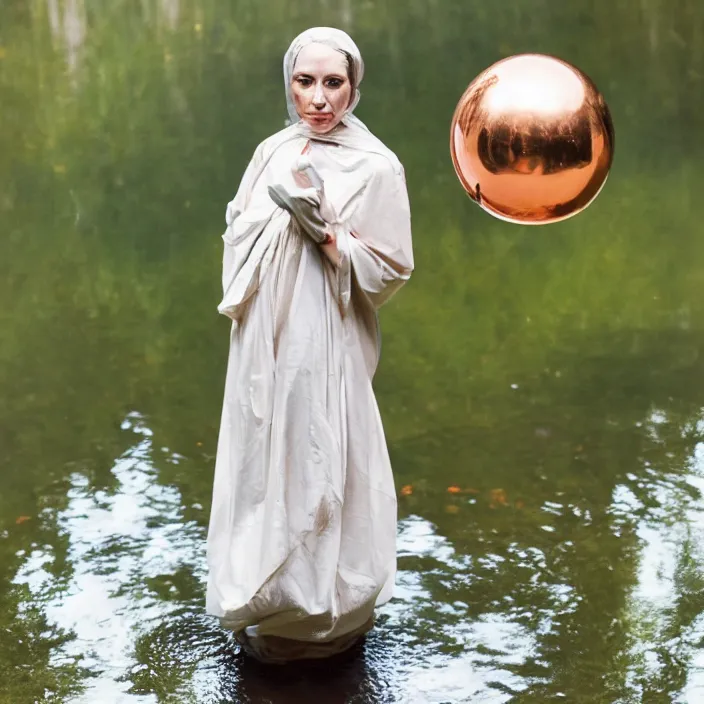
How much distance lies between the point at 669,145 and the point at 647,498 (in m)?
5.79

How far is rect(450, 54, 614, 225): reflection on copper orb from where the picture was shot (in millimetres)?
3252

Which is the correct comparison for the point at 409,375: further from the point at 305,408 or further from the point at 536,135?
the point at 536,135

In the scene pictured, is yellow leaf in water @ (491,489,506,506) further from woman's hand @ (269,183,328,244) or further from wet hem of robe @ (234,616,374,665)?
woman's hand @ (269,183,328,244)

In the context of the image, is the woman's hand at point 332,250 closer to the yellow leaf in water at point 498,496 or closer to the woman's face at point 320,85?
the woman's face at point 320,85

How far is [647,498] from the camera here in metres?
5.52

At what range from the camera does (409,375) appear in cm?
693

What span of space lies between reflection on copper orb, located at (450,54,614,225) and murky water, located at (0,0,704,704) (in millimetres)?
1792

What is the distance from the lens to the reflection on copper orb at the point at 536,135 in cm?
325

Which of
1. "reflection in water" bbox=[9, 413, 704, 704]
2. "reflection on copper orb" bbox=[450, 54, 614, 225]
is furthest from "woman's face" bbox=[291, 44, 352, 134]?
"reflection in water" bbox=[9, 413, 704, 704]

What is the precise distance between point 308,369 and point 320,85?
0.92 meters

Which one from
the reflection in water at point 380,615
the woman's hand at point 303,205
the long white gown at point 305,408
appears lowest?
the reflection in water at point 380,615

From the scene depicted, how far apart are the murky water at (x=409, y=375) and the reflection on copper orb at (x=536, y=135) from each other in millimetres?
1792

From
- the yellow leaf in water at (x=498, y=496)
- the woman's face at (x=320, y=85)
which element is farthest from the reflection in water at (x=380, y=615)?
the woman's face at (x=320, y=85)

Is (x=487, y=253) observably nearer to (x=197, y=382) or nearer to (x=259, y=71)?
(x=197, y=382)
